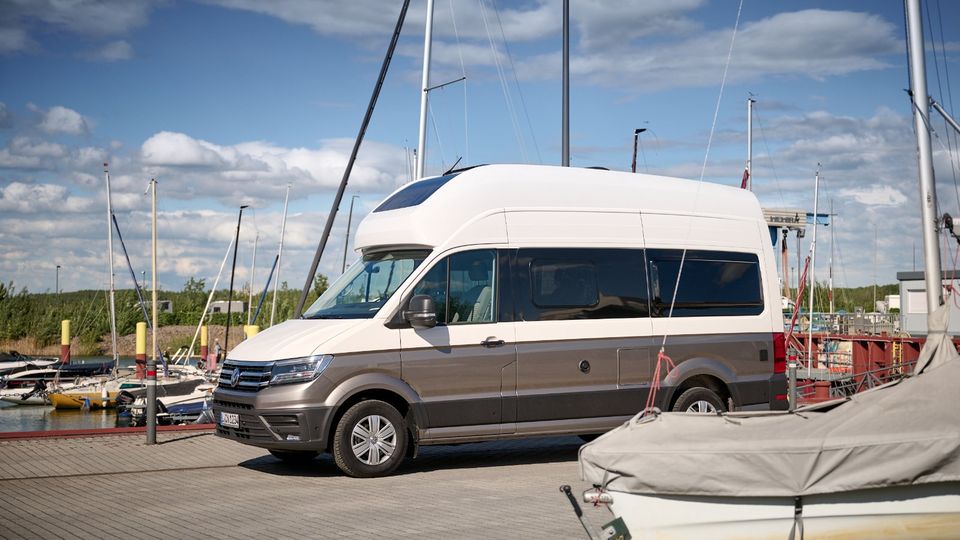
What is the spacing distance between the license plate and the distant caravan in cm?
2

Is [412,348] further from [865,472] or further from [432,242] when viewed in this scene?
[865,472]

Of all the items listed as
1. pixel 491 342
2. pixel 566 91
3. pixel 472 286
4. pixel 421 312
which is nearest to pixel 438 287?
pixel 472 286

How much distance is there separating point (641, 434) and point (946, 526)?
1.95 meters

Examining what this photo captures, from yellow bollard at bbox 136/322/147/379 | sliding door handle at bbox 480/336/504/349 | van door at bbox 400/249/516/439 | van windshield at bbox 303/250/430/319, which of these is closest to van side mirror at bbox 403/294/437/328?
van door at bbox 400/249/516/439

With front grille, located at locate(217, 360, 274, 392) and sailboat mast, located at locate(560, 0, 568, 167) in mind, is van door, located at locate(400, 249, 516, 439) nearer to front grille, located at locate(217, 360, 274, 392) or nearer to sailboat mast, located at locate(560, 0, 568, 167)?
front grille, located at locate(217, 360, 274, 392)

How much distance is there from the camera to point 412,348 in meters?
12.0

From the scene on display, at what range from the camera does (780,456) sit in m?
6.78

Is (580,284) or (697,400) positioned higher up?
(580,284)

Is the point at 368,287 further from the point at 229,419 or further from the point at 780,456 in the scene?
the point at 780,456

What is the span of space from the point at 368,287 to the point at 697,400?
14.0ft

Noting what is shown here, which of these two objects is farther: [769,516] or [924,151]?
[924,151]

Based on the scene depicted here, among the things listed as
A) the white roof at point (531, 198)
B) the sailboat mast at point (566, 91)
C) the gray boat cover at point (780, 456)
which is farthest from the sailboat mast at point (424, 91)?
the gray boat cover at point (780, 456)

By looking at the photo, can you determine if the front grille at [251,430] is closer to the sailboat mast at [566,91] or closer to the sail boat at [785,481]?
the sail boat at [785,481]

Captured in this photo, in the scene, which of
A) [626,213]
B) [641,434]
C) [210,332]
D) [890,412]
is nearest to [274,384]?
[626,213]
